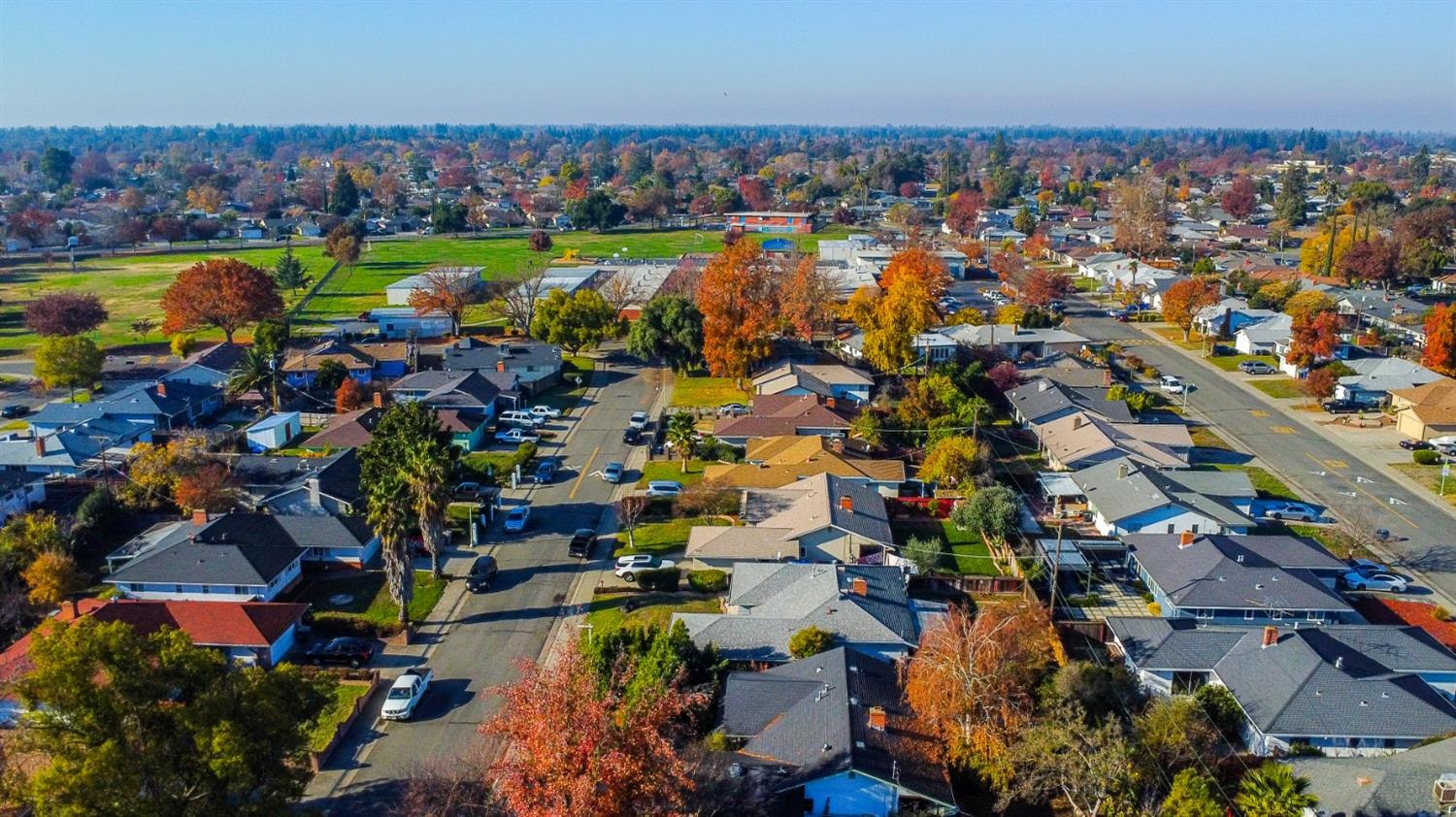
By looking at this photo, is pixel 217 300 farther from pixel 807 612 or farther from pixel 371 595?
pixel 807 612

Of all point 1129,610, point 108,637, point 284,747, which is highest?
point 108,637

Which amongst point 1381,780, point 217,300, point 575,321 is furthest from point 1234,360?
point 217,300

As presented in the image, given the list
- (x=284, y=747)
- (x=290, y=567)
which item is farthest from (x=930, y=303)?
(x=284, y=747)

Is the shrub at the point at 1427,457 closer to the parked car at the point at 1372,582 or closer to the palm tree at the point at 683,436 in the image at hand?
the parked car at the point at 1372,582

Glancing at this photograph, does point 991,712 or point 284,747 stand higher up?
point 284,747

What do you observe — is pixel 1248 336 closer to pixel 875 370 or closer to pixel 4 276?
pixel 875 370

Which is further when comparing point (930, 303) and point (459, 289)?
point (459, 289)

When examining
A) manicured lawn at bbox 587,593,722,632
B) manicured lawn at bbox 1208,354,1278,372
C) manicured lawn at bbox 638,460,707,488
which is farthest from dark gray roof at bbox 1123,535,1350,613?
manicured lawn at bbox 1208,354,1278,372
